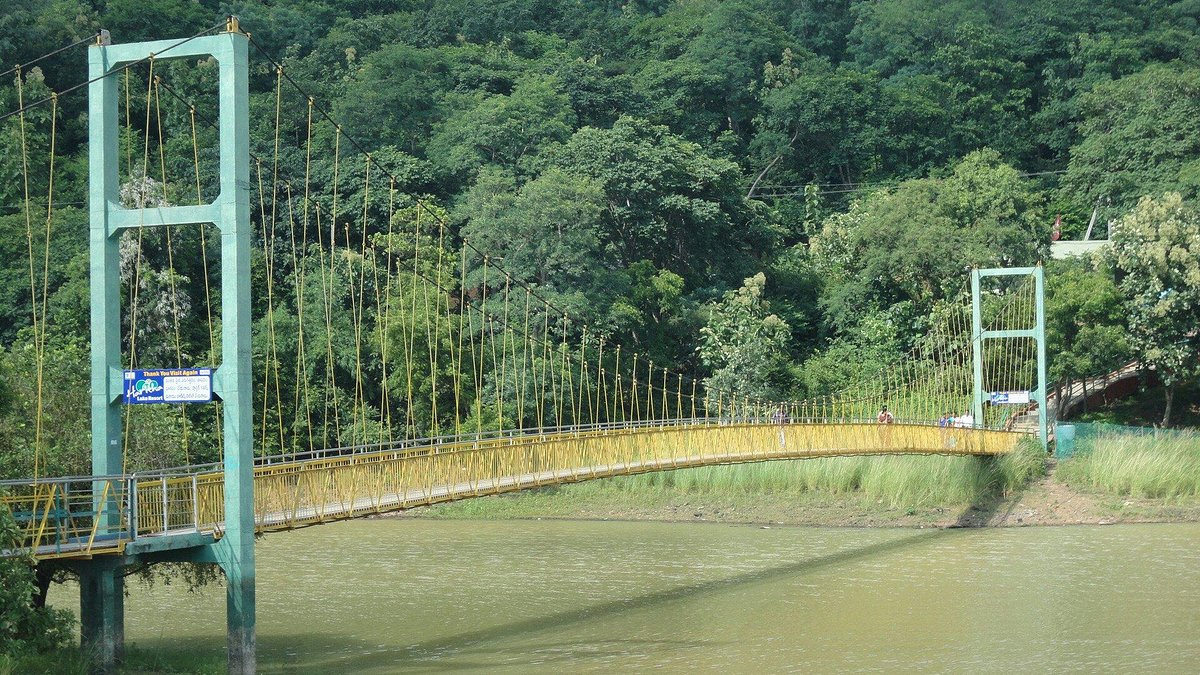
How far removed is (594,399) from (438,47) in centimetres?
2077

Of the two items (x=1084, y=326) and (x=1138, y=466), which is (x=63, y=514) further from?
(x=1084, y=326)

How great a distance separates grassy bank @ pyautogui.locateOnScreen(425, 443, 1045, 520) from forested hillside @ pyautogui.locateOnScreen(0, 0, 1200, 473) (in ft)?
14.7

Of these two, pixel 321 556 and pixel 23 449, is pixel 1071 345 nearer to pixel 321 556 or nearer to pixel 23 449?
pixel 321 556

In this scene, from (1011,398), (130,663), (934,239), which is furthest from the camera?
(934,239)

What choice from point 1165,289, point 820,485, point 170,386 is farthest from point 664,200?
point 170,386

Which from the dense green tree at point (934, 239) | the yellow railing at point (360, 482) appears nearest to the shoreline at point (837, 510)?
the yellow railing at point (360, 482)

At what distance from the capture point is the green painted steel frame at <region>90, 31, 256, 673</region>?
1216 centimetres

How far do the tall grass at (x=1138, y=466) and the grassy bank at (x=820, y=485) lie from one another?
874mm

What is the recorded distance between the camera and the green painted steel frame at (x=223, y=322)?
12156mm

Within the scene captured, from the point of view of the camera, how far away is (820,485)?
27812 mm

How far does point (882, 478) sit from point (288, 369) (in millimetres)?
10981

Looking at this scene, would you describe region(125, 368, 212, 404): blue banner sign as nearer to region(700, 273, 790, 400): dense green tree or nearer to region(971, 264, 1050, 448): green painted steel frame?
region(971, 264, 1050, 448): green painted steel frame

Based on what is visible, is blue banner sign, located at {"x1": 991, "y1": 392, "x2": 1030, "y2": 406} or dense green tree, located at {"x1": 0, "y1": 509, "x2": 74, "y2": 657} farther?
blue banner sign, located at {"x1": 991, "y1": 392, "x2": 1030, "y2": 406}

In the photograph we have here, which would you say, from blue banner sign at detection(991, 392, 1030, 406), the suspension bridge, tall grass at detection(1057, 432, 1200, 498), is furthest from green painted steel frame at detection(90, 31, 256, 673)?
blue banner sign at detection(991, 392, 1030, 406)
